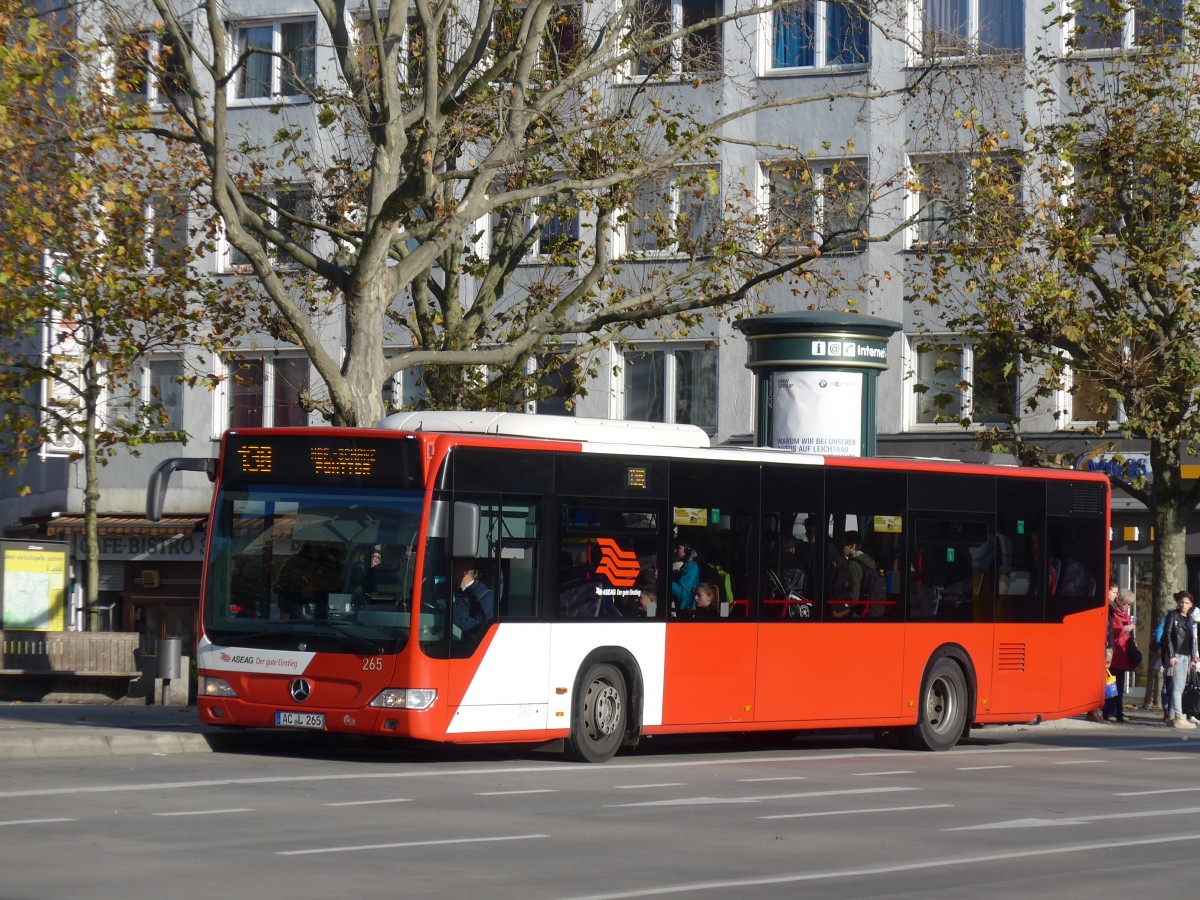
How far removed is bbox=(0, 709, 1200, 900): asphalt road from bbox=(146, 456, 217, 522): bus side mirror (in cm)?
194

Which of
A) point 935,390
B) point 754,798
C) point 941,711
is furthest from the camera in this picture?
point 935,390

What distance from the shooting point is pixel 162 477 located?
651 inches

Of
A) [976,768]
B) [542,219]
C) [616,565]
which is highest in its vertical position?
[542,219]

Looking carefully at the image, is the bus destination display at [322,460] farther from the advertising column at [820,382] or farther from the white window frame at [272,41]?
the white window frame at [272,41]

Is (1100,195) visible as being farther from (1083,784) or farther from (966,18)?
(1083,784)

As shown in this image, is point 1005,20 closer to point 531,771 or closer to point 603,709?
point 603,709

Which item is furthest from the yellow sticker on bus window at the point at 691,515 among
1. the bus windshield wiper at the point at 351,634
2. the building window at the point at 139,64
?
the building window at the point at 139,64

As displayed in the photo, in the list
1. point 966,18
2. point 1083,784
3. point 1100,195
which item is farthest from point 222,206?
point 966,18

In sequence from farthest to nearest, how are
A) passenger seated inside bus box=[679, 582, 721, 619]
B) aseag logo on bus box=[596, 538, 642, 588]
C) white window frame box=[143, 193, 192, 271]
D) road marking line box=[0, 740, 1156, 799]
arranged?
white window frame box=[143, 193, 192, 271] → passenger seated inside bus box=[679, 582, 721, 619] → aseag logo on bus box=[596, 538, 642, 588] → road marking line box=[0, 740, 1156, 799]

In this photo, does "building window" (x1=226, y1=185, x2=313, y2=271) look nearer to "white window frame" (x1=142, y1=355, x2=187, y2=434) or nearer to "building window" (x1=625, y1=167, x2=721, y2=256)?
"white window frame" (x1=142, y1=355, x2=187, y2=434)

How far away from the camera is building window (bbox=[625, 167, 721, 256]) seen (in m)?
26.8

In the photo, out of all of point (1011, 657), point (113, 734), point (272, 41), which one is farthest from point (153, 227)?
point (113, 734)

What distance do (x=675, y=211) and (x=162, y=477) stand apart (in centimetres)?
1769

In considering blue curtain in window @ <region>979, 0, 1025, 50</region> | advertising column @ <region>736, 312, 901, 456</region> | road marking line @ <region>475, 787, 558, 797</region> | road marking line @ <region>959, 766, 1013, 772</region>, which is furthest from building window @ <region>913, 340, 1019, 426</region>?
road marking line @ <region>475, 787, 558, 797</region>
